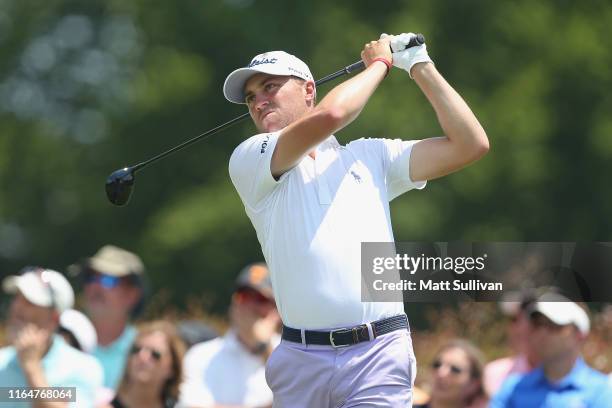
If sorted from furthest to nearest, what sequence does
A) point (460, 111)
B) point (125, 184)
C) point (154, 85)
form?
1. point (154, 85)
2. point (125, 184)
3. point (460, 111)

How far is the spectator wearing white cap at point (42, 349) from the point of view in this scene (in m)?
6.61

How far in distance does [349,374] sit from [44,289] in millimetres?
2372

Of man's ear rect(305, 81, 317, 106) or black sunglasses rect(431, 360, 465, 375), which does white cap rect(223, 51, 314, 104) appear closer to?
man's ear rect(305, 81, 317, 106)

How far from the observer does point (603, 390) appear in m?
6.50

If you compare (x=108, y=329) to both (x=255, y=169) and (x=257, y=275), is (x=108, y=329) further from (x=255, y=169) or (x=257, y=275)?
(x=255, y=169)

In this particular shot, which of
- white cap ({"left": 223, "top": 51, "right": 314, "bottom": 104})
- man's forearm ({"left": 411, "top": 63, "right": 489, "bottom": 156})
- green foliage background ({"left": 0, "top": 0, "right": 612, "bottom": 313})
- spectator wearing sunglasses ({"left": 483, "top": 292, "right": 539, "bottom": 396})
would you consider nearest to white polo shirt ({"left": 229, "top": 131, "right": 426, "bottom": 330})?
man's forearm ({"left": 411, "top": 63, "right": 489, "bottom": 156})

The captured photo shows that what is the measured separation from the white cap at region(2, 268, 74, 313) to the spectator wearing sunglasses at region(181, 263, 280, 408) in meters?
0.73

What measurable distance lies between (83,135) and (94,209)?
1252 millimetres

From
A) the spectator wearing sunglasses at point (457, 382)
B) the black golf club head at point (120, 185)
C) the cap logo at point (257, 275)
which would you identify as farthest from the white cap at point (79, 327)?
the spectator wearing sunglasses at point (457, 382)

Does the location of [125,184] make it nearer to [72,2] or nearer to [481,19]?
[481,19]

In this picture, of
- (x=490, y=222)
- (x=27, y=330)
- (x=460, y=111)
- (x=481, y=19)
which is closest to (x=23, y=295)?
(x=27, y=330)

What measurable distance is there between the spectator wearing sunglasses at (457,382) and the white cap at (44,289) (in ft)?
6.01

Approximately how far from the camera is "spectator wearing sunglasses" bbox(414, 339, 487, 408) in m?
6.79

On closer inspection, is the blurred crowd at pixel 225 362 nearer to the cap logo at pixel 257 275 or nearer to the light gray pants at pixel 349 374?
the cap logo at pixel 257 275
